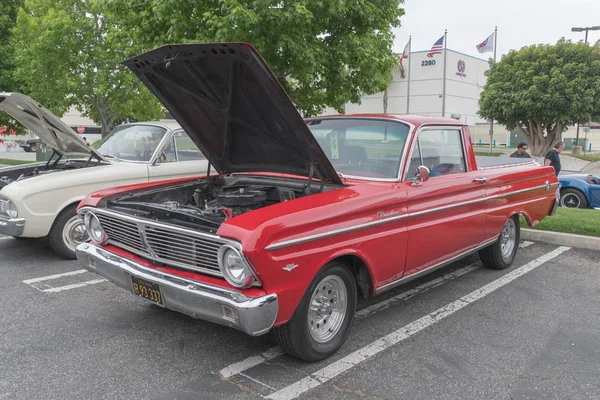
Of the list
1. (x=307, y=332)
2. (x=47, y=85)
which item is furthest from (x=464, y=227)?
(x=47, y=85)

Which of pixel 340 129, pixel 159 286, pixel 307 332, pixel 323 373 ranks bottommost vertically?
pixel 323 373

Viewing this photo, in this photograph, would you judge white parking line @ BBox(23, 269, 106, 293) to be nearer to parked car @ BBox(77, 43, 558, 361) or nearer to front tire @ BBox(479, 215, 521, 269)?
parked car @ BBox(77, 43, 558, 361)

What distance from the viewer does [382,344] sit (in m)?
3.79

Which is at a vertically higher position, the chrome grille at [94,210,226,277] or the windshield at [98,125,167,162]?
the windshield at [98,125,167,162]

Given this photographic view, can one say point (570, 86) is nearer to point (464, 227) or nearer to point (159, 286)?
point (464, 227)

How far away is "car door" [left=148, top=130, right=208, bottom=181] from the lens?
6.66 metres

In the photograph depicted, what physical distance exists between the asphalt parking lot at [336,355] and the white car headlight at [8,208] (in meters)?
0.73

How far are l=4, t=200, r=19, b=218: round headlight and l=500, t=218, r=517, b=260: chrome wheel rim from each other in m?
5.60

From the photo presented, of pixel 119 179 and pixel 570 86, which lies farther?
pixel 570 86

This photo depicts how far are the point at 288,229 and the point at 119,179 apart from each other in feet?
12.9

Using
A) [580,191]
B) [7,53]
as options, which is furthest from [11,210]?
[7,53]

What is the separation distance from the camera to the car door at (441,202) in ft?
13.4

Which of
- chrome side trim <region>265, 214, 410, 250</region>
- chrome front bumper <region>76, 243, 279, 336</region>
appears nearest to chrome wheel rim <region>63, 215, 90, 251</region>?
chrome front bumper <region>76, 243, 279, 336</region>

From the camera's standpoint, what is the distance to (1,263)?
594 centimetres
